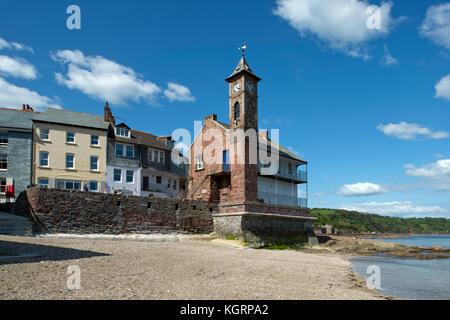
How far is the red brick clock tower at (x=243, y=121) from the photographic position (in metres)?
25.8

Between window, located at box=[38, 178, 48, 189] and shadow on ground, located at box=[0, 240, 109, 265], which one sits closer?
shadow on ground, located at box=[0, 240, 109, 265]

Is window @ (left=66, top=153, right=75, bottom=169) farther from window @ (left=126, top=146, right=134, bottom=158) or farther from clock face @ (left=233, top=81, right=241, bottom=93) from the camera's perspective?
clock face @ (left=233, top=81, right=241, bottom=93)

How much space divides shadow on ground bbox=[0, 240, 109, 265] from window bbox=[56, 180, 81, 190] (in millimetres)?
20033

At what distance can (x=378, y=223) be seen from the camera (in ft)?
463

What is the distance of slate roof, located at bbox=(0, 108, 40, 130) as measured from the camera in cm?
3206

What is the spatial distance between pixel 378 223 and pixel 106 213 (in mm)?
142215

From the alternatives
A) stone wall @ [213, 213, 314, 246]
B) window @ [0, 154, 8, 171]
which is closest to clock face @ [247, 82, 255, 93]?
stone wall @ [213, 213, 314, 246]

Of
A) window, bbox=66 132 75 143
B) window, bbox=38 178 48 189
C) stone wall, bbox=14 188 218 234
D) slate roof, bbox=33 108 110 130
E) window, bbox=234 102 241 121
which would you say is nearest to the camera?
stone wall, bbox=14 188 218 234

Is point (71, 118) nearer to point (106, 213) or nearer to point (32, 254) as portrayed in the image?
point (106, 213)

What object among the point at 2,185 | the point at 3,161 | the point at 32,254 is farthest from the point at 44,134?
the point at 32,254

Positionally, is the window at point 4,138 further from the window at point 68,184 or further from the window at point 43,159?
the window at point 68,184

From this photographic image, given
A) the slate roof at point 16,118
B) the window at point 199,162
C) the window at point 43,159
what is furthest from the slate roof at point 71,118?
the window at point 199,162

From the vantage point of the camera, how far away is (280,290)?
9898mm
